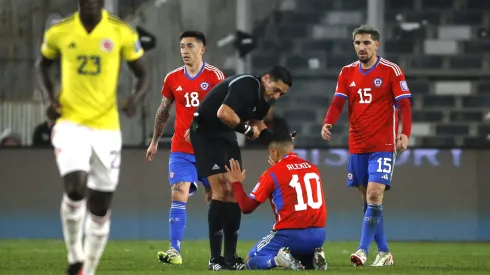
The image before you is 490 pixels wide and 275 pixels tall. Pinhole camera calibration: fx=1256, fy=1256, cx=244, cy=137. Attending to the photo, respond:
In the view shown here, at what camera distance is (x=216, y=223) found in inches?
434

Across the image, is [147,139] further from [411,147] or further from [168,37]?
[411,147]

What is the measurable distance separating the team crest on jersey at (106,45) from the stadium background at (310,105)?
8.95m

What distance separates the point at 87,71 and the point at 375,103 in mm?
4312

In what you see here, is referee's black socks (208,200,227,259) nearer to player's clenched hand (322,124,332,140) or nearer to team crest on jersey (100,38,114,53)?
player's clenched hand (322,124,332,140)

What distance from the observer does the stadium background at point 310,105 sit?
1798 cm

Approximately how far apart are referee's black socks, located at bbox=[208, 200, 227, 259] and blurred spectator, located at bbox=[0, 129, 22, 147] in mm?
7635

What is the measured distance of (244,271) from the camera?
419 inches

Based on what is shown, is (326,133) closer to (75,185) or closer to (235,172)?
(235,172)

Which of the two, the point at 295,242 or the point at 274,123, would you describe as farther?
the point at 274,123

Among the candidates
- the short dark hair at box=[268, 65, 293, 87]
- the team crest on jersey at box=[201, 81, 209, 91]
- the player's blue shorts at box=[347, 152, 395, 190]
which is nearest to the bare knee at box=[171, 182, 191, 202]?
the team crest on jersey at box=[201, 81, 209, 91]

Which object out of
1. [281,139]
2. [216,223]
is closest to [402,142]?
[281,139]

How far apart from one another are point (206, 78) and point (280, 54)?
18.3 feet

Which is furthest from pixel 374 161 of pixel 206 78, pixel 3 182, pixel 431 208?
pixel 3 182

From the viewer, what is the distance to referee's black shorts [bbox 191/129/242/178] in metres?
10.9
